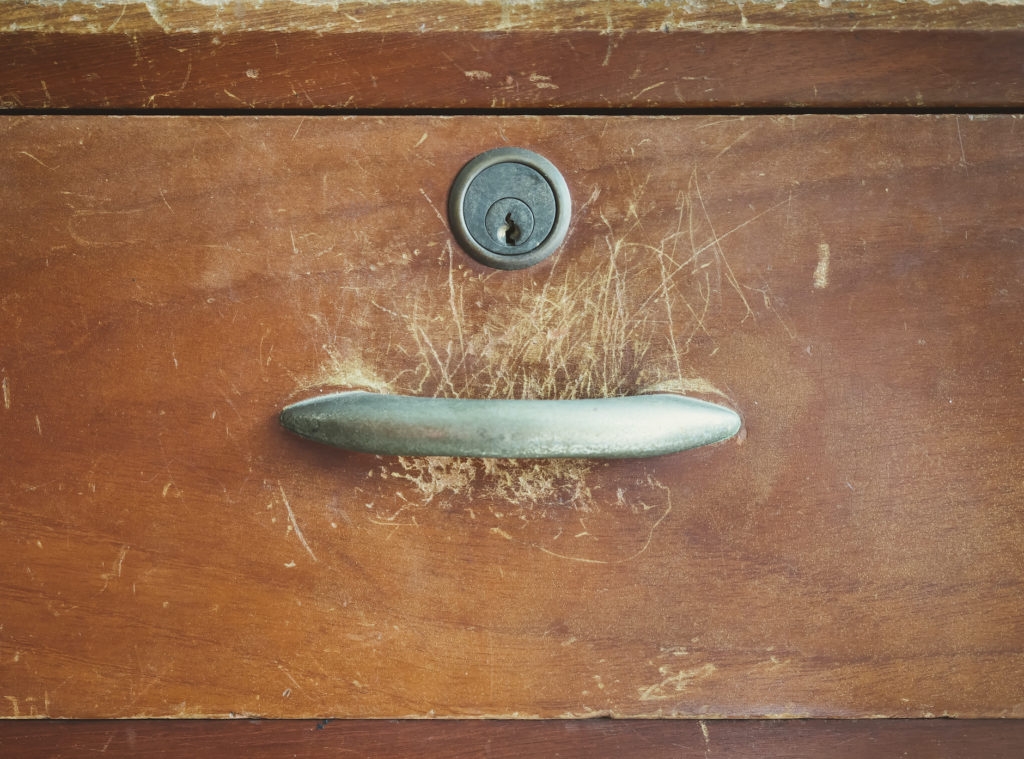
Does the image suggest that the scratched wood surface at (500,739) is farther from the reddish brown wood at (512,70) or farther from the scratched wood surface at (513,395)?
the reddish brown wood at (512,70)

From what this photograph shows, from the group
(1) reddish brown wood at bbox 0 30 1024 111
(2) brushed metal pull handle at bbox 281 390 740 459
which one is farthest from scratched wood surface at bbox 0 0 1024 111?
(2) brushed metal pull handle at bbox 281 390 740 459

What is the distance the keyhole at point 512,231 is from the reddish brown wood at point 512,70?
4 cm

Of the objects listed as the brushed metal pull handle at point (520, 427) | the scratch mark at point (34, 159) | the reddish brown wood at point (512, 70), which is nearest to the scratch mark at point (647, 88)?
the reddish brown wood at point (512, 70)

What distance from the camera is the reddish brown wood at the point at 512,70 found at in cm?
24

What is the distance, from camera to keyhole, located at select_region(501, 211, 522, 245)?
0.25 meters

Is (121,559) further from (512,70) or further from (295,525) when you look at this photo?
(512,70)

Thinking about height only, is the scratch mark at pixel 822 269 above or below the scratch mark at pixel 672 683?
above

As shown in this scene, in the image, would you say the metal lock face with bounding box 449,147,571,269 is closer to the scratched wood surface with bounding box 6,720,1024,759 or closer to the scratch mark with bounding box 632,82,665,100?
the scratch mark with bounding box 632,82,665,100

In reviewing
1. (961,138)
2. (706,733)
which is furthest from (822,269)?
(706,733)

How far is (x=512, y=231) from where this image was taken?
0.25m

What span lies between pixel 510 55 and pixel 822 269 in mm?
132

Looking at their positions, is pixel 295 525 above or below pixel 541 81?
below

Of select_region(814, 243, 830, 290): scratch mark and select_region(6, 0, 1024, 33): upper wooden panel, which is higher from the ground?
select_region(6, 0, 1024, 33): upper wooden panel

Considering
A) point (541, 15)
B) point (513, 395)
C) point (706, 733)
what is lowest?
point (706, 733)
